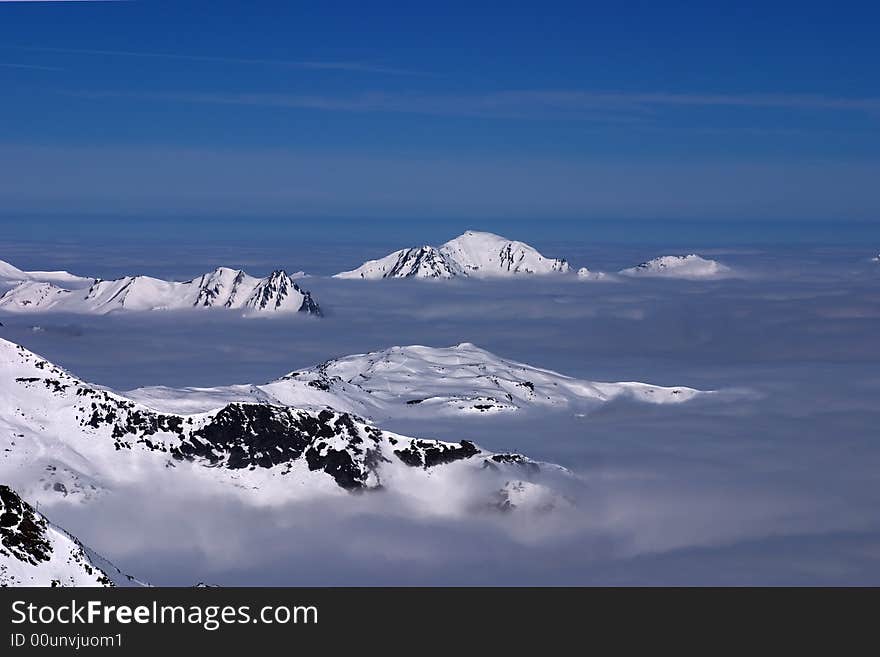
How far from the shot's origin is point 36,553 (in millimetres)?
92688

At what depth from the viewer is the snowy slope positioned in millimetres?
88875

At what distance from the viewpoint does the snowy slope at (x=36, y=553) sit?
8888 centimetres
